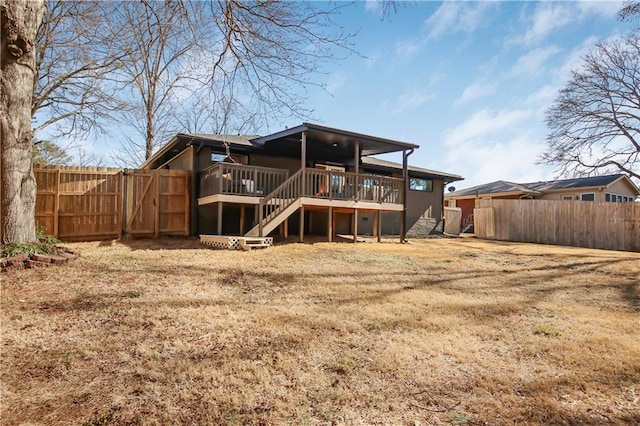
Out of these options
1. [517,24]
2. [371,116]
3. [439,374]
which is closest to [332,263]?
[371,116]

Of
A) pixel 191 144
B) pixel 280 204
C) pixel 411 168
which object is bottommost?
pixel 280 204

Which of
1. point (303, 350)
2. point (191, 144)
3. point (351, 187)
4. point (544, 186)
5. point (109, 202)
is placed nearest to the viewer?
point (303, 350)

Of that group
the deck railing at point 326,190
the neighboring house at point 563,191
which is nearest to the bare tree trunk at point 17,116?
the deck railing at point 326,190

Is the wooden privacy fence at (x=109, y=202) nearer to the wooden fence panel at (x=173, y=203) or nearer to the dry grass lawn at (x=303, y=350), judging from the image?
the wooden fence panel at (x=173, y=203)

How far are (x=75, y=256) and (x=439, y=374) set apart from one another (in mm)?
6770

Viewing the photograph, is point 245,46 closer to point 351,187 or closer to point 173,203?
point 351,187

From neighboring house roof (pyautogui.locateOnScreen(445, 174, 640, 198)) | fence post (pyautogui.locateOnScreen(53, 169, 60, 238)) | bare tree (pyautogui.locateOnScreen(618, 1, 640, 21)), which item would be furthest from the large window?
fence post (pyautogui.locateOnScreen(53, 169, 60, 238))

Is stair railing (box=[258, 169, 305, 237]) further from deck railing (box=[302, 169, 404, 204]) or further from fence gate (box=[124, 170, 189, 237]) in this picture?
fence gate (box=[124, 170, 189, 237])

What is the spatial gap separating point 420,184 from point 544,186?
11648mm

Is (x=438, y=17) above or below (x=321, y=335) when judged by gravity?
above

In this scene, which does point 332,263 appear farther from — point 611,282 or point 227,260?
point 611,282

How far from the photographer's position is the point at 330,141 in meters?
12.2

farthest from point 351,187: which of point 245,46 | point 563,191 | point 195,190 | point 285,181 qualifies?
point 563,191

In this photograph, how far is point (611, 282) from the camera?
7238 mm
